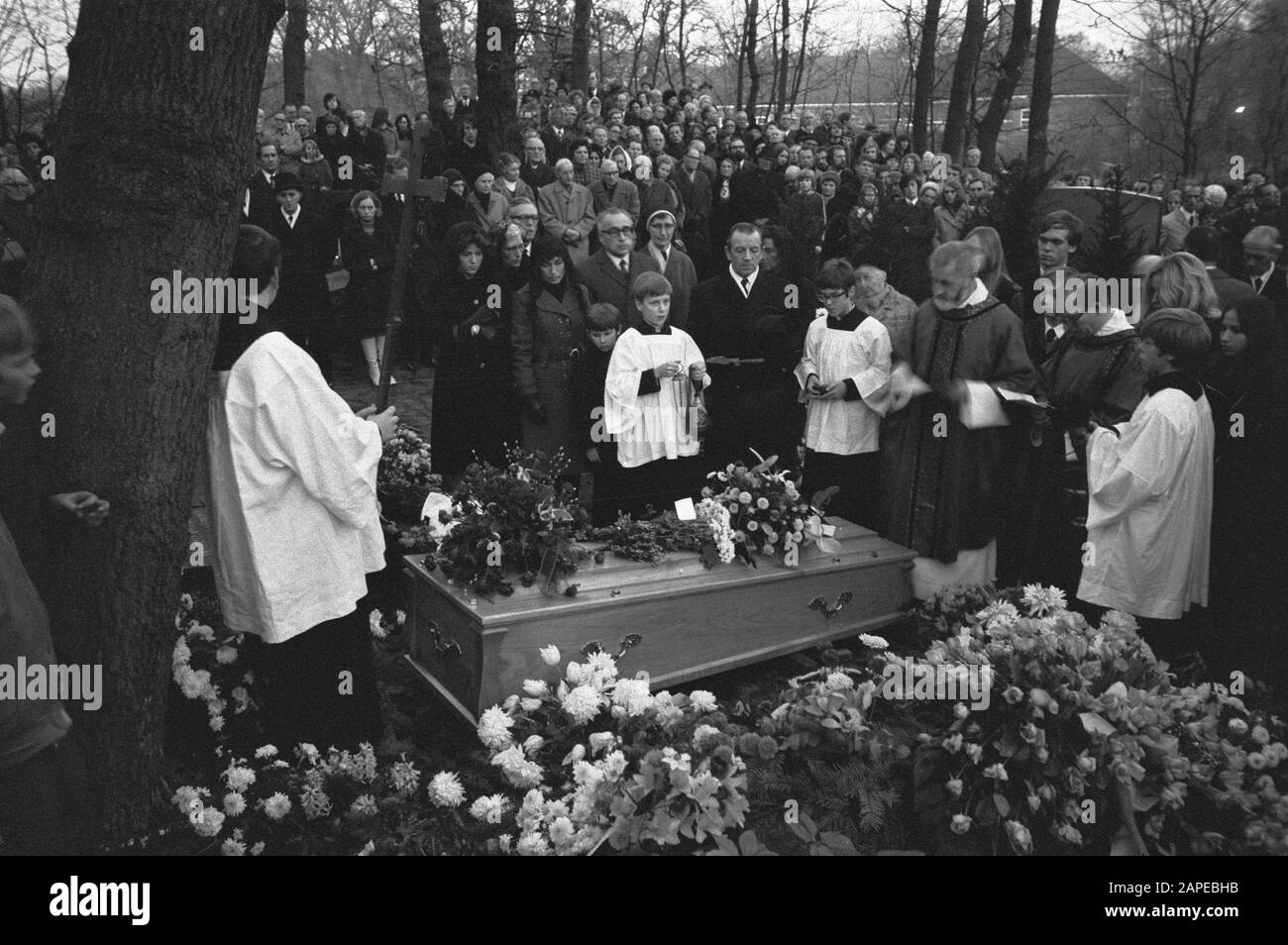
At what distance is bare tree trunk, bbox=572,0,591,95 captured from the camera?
18016 millimetres

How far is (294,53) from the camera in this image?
17422 mm

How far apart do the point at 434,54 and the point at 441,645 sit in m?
11.5

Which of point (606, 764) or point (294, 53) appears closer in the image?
point (606, 764)

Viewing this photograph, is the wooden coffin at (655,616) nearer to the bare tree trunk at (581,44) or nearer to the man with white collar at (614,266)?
the man with white collar at (614,266)

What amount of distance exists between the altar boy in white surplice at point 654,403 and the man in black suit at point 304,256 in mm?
3973

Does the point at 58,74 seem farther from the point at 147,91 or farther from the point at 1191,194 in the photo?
the point at 1191,194

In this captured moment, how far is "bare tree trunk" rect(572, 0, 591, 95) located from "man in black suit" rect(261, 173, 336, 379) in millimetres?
9893

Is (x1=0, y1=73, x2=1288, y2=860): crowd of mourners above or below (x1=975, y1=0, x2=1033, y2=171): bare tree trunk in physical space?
below

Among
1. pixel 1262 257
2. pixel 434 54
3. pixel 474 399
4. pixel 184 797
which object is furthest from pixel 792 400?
pixel 434 54

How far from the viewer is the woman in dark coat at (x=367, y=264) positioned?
8883 mm

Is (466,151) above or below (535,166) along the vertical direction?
above

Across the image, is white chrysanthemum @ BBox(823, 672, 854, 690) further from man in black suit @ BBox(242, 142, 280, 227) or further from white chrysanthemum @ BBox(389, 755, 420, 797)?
man in black suit @ BBox(242, 142, 280, 227)

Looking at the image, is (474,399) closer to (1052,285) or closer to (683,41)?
(1052,285)

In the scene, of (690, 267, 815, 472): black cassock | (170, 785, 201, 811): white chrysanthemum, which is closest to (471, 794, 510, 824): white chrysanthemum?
(170, 785, 201, 811): white chrysanthemum
